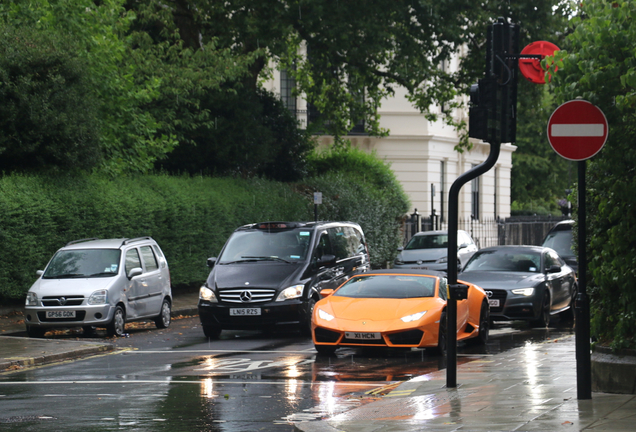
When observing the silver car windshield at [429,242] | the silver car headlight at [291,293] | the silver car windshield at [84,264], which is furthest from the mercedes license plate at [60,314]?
the silver car windshield at [429,242]

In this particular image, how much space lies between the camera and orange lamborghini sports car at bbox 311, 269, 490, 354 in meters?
13.9

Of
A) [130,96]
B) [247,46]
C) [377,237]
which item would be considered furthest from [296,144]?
[130,96]

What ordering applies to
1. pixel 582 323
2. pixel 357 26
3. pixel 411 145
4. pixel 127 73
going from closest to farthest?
pixel 582 323 → pixel 127 73 → pixel 357 26 → pixel 411 145

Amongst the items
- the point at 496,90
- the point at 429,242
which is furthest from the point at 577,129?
the point at 429,242

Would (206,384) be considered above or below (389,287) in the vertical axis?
below

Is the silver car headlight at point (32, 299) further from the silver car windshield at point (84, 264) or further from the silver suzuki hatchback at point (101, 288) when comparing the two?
the silver car windshield at point (84, 264)

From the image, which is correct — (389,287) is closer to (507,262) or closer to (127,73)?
(507,262)

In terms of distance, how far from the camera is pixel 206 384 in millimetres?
11500

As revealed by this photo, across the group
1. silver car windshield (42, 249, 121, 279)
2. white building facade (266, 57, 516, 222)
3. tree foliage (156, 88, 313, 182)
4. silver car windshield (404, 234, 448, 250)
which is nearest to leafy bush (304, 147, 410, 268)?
tree foliage (156, 88, 313, 182)

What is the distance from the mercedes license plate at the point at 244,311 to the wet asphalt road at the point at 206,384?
452 mm

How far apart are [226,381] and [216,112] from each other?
70.0 feet

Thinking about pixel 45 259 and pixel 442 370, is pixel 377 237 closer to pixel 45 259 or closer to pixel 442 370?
pixel 45 259

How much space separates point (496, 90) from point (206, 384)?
459 centimetres

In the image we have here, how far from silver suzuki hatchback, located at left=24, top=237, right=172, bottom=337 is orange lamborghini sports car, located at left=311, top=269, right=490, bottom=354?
4755 mm
